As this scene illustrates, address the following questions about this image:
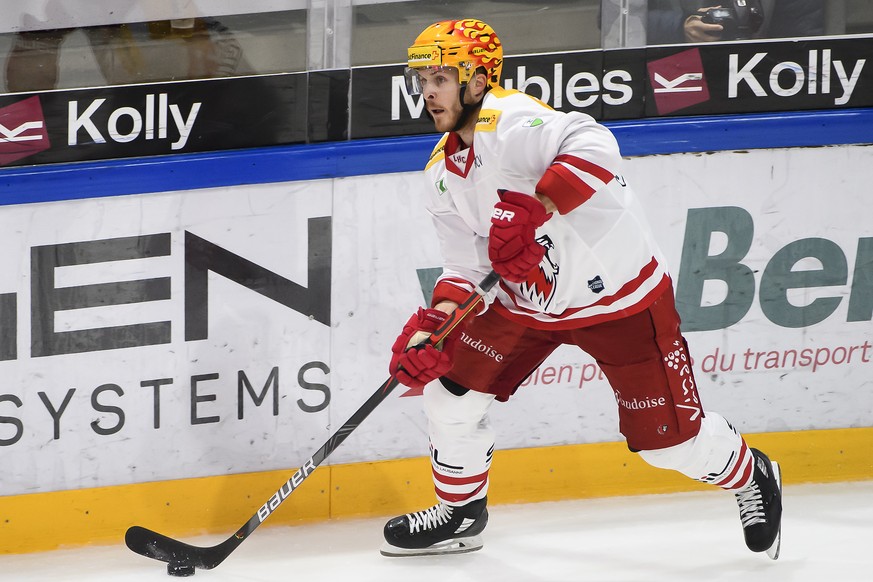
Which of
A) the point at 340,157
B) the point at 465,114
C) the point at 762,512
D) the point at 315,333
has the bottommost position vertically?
the point at 762,512

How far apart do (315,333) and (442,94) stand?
0.96 m

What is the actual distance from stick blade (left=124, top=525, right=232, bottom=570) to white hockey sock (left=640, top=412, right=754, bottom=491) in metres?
1.10

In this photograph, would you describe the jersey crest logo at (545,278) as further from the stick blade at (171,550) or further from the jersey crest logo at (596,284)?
the stick blade at (171,550)

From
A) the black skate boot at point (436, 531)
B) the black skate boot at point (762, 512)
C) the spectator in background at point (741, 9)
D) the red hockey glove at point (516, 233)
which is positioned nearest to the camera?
the red hockey glove at point (516, 233)

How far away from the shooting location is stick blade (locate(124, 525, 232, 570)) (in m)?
2.98

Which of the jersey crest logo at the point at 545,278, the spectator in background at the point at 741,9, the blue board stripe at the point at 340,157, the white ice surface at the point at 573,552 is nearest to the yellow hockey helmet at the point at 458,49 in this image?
the jersey crest logo at the point at 545,278

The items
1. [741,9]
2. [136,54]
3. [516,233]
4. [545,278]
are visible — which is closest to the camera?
[516,233]

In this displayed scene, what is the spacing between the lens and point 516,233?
99.6 inches

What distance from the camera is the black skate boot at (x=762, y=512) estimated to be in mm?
2965

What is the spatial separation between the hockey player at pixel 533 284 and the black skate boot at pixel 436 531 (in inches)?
1.9

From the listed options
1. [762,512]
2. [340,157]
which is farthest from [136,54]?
[762,512]

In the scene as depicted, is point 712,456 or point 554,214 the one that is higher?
point 554,214

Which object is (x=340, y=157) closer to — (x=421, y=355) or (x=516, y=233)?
(x=421, y=355)

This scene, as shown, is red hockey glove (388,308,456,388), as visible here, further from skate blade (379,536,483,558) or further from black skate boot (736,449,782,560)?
black skate boot (736,449,782,560)
